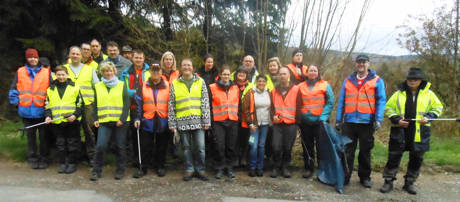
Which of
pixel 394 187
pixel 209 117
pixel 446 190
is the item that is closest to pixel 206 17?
pixel 209 117

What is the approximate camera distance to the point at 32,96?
16.4 feet

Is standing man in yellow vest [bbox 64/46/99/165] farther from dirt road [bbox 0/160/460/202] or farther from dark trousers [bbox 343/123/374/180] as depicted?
dark trousers [bbox 343/123/374/180]

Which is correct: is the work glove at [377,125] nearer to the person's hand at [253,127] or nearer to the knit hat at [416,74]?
the knit hat at [416,74]

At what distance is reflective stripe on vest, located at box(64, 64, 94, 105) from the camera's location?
16.6 ft

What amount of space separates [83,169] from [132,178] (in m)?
1.02

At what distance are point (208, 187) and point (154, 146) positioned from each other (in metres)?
1.32

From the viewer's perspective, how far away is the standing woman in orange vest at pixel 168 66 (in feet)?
16.6

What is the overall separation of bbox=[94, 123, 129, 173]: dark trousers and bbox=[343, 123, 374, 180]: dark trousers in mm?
3582

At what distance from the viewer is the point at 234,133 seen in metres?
4.88

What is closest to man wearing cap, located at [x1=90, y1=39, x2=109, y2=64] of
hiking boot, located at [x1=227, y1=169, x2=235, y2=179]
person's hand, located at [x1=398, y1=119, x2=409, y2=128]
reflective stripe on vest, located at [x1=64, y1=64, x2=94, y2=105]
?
reflective stripe on vest, located at [x1=64, y1=64, x2=94, y2=105]

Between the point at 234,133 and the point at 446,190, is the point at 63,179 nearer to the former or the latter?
the point at 234,133

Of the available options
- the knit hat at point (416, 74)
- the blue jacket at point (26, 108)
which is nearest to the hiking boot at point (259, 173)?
the knit hat at point (416, 74)

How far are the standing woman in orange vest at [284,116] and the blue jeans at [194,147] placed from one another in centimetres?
121

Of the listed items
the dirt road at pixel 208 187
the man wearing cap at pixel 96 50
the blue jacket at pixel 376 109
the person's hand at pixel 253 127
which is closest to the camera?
the dirt road at pixel 208 187
